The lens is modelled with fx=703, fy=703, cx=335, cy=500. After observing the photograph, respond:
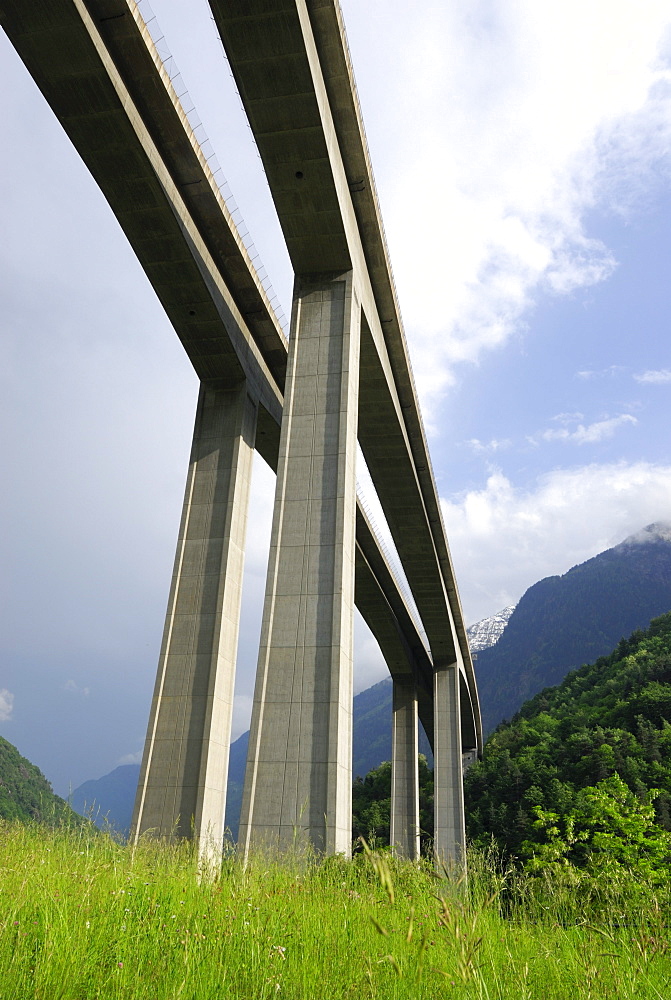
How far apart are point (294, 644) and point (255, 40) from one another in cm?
1138

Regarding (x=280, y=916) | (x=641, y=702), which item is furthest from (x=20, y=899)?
(x=641, y=702)

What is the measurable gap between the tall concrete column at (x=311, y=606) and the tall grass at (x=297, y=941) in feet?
24.5

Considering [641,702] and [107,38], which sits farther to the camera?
[641,702]

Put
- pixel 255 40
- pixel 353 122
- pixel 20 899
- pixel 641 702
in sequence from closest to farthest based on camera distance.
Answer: pixel 20 899, pixel 255 40, pixel 353 122, pixel 641 702

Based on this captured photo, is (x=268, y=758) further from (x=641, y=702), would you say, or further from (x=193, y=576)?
(x=641, y=702)

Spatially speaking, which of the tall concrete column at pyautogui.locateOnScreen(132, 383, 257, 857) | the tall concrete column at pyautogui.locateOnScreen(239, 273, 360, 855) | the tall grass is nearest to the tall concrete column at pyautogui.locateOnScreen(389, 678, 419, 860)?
the tall concrete column at pyautogui.locateOnScreen(132, 383, 257, 857)

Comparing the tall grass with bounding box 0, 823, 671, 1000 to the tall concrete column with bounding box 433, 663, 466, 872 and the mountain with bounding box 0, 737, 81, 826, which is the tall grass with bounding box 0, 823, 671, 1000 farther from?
the mountain with bounding box 0, 737, 81, 826

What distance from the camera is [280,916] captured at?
4.01 metres

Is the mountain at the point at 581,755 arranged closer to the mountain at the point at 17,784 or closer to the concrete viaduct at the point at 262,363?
the concrete viaduct at the point at 262,363

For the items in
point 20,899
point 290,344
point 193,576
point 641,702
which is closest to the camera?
point 20,899

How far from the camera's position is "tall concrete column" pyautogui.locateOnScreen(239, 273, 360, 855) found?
13.0 m

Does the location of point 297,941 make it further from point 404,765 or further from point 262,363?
point 404,765

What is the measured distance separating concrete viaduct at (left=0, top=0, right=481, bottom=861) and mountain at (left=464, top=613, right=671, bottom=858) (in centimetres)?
2435

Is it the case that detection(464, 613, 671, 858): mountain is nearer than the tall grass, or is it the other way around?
the tall grass
